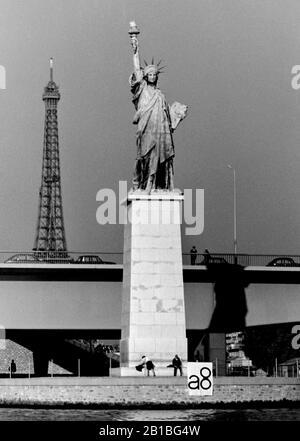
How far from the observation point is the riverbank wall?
69.9m

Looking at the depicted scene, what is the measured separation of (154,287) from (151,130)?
740 cm

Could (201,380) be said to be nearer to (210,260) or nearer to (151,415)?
(151,415)

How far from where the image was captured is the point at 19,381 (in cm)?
7312

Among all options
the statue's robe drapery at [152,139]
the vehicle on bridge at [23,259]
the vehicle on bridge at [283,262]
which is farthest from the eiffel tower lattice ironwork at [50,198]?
the statue's robe drapery at [152,139]

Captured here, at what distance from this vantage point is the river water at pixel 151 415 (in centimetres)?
6328

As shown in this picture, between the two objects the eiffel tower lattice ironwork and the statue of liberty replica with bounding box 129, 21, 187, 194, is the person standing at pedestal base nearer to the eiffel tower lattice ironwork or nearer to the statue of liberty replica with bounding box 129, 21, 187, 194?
the statue of liberty replica with bounding box 129, 21, 187, 194

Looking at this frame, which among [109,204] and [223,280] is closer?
[109,204]

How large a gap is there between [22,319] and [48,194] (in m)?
87.1

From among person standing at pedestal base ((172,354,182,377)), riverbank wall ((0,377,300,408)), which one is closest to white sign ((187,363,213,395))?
riverbank wall ((0,377,300,408))
